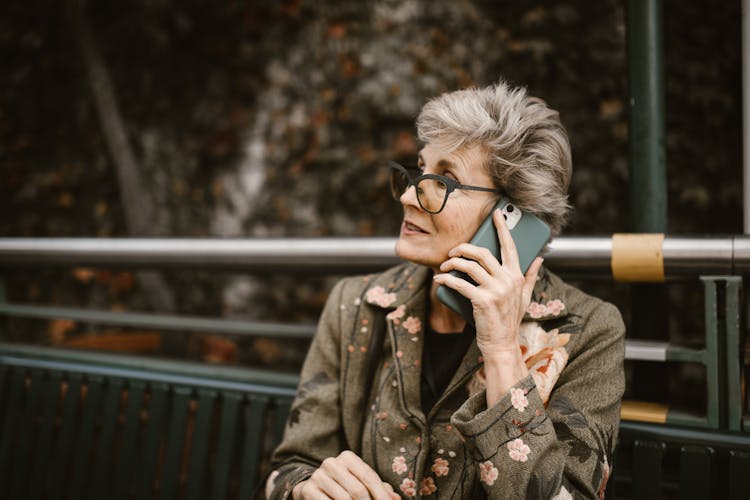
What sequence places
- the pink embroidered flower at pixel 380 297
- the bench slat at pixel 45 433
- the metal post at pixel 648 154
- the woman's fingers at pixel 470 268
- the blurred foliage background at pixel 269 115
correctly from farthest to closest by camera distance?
the blurred foliage background at pixel 269 115 → the bench slat at pixel 45 433 → the metal post at pixel 648 154 → the pink embroidered flower at pixel 380 297 → the woman's fingers at pixel 470 268

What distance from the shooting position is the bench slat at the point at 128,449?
2164 mm

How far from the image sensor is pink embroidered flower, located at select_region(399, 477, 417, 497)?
153cm

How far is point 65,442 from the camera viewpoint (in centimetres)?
228

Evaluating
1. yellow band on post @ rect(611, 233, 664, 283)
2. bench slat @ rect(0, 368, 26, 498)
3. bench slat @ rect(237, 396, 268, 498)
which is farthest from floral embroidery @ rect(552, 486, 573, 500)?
bench slat @ rect(0, 368, 26, 498)

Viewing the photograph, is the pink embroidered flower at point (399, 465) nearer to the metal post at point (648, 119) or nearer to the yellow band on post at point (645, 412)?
the yellow band on post at point (645, 412)

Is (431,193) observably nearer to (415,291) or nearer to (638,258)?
(415,291)

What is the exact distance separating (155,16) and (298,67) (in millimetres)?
1261

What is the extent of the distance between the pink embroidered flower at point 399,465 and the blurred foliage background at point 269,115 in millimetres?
2560

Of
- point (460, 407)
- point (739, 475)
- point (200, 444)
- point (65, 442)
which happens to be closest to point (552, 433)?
Result: point (460, 407)

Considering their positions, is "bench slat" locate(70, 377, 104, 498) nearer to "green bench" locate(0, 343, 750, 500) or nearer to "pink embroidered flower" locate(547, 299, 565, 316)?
"green bench" locate(0, 343, 750, 500)

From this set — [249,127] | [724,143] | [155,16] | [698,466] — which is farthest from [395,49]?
[698,466]

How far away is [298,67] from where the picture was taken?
4895 mm

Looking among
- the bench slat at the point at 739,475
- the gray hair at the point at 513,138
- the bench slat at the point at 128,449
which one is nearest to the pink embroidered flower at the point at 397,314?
the gray hair at the point at 513,138

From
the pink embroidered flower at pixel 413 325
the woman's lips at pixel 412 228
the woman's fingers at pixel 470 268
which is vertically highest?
the woman's lips at pixel 412 228
